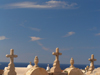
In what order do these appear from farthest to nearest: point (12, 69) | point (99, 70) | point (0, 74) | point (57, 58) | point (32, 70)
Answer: point (0, 74) → point (57, 58) → point (12, 69) → point (32, 70) → point (99, 70)

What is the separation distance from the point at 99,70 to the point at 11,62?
12312 millimetres

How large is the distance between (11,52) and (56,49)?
3.82 m

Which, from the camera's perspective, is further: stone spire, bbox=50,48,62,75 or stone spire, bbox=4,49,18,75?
stone spire, bbox=50,48,62,75

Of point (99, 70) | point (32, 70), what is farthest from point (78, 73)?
point (99, 70)

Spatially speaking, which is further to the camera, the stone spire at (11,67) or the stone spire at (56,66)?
the stone spire at (56,66)

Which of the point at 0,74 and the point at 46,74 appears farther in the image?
the point at 0,74

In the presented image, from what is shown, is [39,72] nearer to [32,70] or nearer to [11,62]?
[32,70]

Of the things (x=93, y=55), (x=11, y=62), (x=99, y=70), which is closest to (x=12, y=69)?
(x=11, y=62)

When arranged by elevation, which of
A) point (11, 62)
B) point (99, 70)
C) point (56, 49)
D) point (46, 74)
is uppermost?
point (56, 49)

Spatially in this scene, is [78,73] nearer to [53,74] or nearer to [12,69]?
[53,74]

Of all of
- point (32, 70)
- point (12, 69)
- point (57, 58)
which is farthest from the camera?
point (57, 58)

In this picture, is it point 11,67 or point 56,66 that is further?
point 56,66

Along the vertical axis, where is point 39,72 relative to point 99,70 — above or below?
above

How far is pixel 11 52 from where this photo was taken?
1476 cm
